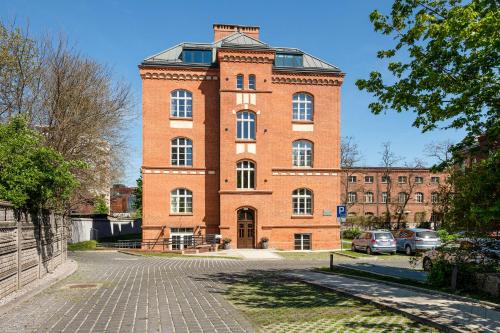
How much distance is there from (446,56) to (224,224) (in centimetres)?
2175

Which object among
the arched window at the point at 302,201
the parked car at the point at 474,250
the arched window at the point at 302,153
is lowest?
the parked car at the point at 474,250

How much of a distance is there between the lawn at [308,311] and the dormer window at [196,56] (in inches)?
890

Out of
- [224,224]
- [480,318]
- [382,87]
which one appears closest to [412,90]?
[382,87]

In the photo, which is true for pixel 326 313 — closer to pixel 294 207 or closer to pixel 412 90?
pixel 412 90

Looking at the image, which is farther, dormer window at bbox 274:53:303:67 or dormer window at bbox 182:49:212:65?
dormer window at bbox 274:53:303:67

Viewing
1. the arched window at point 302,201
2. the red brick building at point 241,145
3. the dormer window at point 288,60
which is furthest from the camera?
the dormer window at point 288,60

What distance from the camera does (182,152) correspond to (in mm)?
32312

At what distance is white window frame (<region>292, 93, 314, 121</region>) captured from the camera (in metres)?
33.5

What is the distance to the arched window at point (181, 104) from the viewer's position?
32.2 meters

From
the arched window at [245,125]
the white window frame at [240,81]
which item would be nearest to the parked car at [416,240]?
the arched window at [245,125]

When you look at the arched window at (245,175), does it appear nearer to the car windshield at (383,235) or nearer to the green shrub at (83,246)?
the car windshield at (383,235)

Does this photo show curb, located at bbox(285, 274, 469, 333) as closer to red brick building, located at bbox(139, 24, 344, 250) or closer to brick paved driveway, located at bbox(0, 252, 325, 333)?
brick paved driveway, located at bbox(0, 252, 325, 333)

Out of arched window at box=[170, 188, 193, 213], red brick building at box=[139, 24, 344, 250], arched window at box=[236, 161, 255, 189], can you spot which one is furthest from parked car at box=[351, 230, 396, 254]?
arched window at box=[170, 188, 193, 213]

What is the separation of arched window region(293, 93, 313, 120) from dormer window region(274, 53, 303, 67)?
8.00ft
